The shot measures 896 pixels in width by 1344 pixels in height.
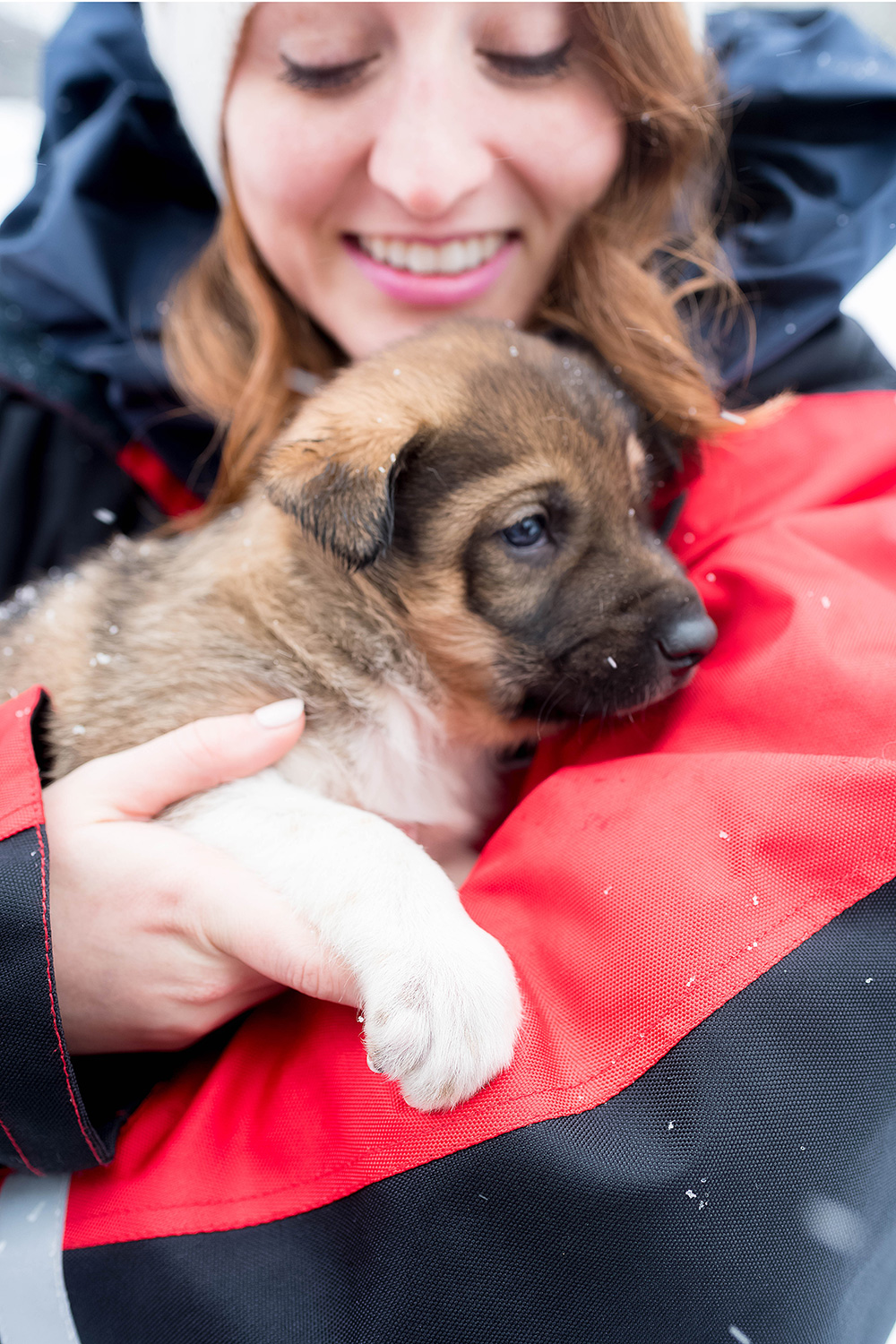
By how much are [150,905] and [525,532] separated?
1232mm

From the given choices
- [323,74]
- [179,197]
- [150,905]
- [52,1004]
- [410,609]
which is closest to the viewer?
[52,1004]

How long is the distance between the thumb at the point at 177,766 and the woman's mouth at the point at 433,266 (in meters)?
1.51

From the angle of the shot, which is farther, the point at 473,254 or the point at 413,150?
the point at 473,254

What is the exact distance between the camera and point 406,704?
237 centimetres

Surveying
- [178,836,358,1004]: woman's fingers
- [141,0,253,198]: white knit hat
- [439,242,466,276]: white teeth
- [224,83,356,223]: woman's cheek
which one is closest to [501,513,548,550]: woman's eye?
[178,836,358,1004]: woman's fingers

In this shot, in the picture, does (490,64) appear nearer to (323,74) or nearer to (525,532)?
(323,74)

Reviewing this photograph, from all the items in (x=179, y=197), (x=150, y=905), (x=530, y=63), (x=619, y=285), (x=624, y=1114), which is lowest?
(x=150, y=905)

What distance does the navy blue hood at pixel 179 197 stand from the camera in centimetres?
231

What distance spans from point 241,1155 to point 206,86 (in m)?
2.85

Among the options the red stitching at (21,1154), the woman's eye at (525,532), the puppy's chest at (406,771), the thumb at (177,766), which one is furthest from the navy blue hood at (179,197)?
the red stitching at (21,1154)

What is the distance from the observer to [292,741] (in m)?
2.10

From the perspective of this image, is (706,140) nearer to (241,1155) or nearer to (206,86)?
(206,86)

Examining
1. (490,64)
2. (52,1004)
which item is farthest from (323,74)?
(52,1004)

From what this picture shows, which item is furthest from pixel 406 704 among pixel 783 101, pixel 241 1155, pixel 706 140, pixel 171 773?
pixel 783 101
